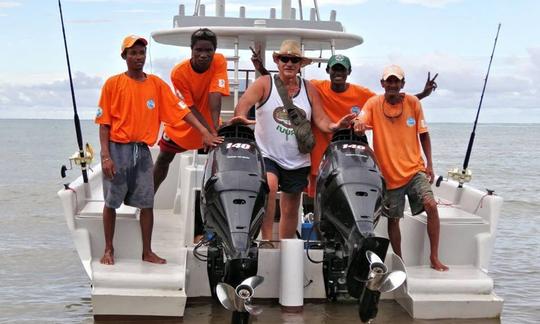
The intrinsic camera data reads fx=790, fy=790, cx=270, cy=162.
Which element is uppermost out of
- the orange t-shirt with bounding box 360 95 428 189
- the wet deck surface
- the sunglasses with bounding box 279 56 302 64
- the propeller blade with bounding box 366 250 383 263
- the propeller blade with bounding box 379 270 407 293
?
the sunglasses with bounding box 279 56 302 64

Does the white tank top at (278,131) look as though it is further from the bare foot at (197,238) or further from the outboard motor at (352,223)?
the bare foot at (197,238)

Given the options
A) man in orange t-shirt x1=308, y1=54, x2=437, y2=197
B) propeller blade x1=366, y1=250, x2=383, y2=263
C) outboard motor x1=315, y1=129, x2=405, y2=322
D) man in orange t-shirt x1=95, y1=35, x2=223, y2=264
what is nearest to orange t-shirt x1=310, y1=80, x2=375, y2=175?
man in orange t-shirt x1=308, y1=54, x2=437, y2=197

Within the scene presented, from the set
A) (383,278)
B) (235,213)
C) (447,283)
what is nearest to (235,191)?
(235,213)

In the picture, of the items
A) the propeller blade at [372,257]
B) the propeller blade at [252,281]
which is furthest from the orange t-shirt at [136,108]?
the propeller blade at [372,257]

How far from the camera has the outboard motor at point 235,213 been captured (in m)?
4.53

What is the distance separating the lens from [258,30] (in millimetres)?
8094

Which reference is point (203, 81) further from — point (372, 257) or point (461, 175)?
point (461, 175)

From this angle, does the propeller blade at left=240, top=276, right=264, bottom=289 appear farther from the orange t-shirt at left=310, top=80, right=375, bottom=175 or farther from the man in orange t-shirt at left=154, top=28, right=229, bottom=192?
the man in orange t-shirt at left=154, top=28, right=229, bottom=192

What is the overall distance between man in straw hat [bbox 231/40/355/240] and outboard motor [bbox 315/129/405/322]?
350 millimetres

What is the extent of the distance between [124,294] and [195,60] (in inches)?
73.2

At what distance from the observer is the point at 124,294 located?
5668mm

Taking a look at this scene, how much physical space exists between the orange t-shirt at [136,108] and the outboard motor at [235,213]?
0.65 meters

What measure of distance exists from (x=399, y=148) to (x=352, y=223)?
4.23 feet

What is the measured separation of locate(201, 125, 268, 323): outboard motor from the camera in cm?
453
